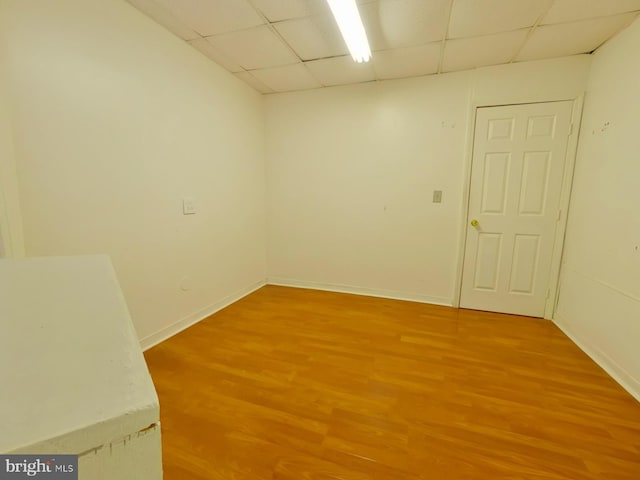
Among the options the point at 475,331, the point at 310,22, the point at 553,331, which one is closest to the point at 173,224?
the point at 310,22

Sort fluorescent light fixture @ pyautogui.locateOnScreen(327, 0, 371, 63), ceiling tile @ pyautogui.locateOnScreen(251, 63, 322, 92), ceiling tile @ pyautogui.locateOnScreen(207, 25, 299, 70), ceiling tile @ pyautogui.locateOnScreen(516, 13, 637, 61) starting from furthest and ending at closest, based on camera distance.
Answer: ceiling tile @ pyautogui.locateOnScreen(251, 63, 322, 92)
ceiling tile @ pyautogui.locateOnScreen(207, 25, 299, 70)
ceiling tile @ pyautogui.locateOnScreen(516, 13, 637, 61)
fluorescent light fixture @ pyautogui.locateOnScreen(327, 0, 371, 63)

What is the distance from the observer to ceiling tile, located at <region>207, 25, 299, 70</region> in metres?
2.25

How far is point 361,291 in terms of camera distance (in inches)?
139

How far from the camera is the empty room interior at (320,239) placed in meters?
1.21

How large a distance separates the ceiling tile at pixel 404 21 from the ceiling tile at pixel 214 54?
1.32 m

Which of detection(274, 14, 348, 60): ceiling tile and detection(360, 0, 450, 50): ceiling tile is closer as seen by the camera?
detection(360, 0, 450, 50): ceiling tile

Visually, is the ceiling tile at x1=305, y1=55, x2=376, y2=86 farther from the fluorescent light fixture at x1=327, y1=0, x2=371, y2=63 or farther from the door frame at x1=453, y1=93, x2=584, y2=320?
the door frame at x1=453, y1=93, x2=584, y2=320

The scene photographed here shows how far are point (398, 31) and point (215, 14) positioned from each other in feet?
4.52

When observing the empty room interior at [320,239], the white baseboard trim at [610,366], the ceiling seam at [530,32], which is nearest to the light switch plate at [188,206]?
the empty room interior at [320,239]

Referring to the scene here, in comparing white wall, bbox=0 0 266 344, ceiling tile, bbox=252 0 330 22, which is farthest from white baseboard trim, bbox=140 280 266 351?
ceiling tile, bbox=252 0 330 22

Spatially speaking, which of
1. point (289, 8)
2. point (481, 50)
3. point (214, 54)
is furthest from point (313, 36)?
point (481, 50)

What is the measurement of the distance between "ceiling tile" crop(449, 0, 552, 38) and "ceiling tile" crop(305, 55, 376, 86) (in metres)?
0.87

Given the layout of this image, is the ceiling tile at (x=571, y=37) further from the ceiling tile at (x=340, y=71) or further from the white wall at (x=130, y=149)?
the white wall at (x=130, y=149)

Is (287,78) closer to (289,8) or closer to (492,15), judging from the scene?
(289,8)
